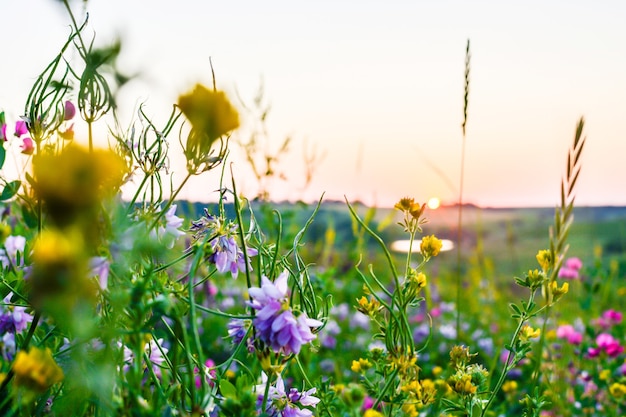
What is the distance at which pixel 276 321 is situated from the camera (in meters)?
0.85

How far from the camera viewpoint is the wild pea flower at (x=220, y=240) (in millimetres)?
1100

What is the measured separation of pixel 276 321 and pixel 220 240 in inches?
11.4

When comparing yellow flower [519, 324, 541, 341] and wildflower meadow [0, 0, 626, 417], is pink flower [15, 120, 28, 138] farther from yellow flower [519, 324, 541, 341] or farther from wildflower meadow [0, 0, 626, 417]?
yellow flower [519, 324, 541, 341]

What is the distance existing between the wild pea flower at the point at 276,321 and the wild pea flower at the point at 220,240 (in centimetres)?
22

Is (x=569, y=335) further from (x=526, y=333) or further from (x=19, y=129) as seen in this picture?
(x=19, y=129)

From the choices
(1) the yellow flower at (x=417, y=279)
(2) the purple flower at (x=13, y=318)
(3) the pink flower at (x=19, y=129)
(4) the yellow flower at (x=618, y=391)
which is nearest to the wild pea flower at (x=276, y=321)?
(1) the yellow flower at (x=417, y=279)

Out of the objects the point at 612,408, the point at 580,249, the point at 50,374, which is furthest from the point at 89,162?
the point at 580,249

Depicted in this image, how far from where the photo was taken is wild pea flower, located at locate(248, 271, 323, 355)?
857 millimetres

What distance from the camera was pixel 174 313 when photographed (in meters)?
0.77

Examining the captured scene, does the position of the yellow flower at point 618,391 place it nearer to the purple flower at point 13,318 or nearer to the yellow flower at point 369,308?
the yellow flower at point 369,308

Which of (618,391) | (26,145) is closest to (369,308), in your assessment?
(26,145)

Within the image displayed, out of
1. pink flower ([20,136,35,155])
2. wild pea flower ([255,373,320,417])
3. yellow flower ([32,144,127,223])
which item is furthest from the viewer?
pink flower ([20,136,35,155])

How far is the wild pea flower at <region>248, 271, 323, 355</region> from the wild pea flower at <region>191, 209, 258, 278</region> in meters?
0.22

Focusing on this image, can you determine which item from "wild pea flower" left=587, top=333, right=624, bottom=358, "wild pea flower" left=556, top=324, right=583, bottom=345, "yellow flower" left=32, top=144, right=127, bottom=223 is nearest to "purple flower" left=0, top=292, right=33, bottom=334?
"yellow flower" left=32, top=144, right=127, bottom=223
